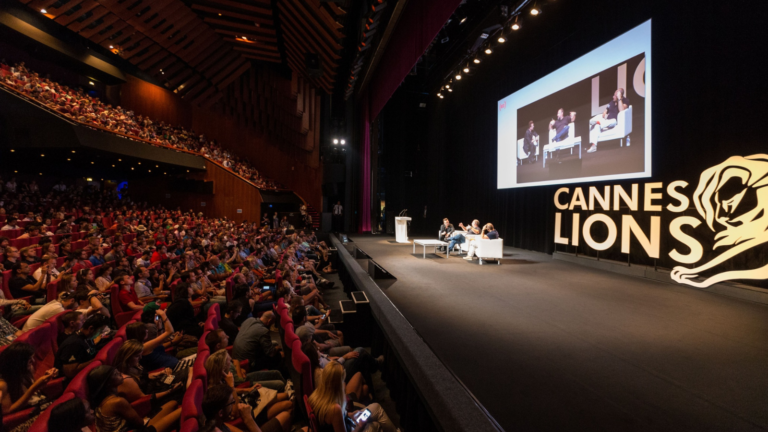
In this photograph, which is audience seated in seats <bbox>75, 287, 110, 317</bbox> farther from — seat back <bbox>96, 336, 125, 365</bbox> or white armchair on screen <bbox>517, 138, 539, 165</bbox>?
white armchair on screen <bbox>517, 138, 539, 165</bbox>

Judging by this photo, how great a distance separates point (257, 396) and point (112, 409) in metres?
0.75

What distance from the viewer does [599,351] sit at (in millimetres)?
2668

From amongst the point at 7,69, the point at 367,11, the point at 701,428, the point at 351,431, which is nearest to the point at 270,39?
the point at 367,11

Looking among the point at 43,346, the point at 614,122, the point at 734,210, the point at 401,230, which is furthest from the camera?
the point at 401,230

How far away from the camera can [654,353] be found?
104 inches

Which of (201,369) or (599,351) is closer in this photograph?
(201,369)

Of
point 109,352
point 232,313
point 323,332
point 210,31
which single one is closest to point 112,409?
point 109,352

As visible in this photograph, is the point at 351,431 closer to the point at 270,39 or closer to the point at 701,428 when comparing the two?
the point at 701,428

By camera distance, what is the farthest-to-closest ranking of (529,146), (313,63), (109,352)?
(313,63), (529,146), (109,352)

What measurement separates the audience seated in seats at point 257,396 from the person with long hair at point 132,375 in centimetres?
42

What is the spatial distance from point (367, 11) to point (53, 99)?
10.7m

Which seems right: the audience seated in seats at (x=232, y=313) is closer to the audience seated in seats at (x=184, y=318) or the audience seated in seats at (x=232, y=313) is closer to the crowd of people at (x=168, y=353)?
the crowd of people at (x=168, y=353)

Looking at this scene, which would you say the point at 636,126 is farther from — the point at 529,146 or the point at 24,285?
the point at 24,285

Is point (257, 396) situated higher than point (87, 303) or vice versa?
point (87, 303)
